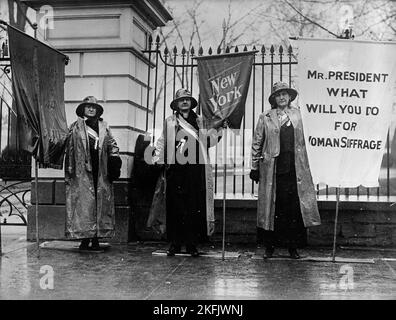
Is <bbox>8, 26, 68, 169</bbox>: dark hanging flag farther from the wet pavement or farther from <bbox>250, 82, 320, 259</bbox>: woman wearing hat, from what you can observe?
<bbox>250, 82, 320, 259</bbox>: woman wearing hat

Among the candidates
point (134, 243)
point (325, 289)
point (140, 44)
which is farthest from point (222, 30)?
point (325, 289)

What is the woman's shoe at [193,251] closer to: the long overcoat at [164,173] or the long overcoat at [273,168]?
the long overcoat at [164,173]

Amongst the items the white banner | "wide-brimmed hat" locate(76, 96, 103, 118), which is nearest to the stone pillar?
"wide-brimmed hat" locate(76, 96, 103, 118)

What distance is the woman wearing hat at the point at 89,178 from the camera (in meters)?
7.67

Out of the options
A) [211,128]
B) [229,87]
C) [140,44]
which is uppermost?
[140,44]

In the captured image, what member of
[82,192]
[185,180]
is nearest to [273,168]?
[185,180]

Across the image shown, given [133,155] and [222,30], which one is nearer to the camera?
[133,155]

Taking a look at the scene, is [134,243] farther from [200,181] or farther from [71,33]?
[71,33]

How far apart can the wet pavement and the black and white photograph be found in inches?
1.1

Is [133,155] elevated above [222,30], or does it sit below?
below

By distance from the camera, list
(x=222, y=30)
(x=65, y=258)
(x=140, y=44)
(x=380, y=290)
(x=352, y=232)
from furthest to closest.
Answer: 1. (x=222, y=30)
2. (x=140, y=44)
3. (x=352, y=232)
4. (x=65, y=258)
5. (x=380, y=290)

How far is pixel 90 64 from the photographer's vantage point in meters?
8.69

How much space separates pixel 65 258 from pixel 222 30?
1627 centimetres

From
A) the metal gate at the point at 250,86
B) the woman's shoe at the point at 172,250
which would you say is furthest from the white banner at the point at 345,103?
the woman's shoe at the point at 172,250
